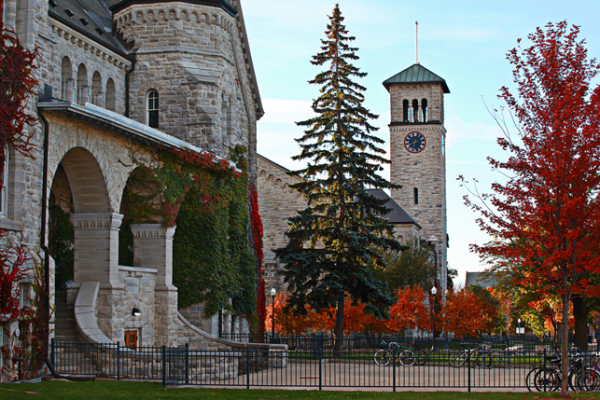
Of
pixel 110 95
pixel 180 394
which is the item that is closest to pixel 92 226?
pixel 180 394

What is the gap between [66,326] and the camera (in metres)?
20.3

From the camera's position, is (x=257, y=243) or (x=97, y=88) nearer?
(x=97, y=88)

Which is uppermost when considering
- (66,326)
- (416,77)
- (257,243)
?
(416,77)

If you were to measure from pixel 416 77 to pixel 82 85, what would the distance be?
182 feet

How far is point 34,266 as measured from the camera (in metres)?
17.7

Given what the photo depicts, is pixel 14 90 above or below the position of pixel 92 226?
above

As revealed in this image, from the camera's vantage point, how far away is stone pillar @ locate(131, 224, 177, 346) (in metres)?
24.2

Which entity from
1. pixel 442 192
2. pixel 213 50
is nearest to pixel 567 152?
pixel 213 50

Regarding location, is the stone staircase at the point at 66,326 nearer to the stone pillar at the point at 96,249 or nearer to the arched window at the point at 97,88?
the stone pillar at the point at 96,249

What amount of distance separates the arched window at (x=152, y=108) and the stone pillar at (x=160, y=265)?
18.9 ft

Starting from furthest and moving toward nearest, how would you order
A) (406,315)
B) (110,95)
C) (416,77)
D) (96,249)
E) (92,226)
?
1. (416,77)
2. (406,315)
3. (110,95)
4. (92,226)
5. (96,249)

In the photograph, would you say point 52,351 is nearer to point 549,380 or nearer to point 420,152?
point 549,380

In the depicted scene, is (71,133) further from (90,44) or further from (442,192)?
(442,192)

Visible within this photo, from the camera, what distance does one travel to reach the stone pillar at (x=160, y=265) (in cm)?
2420
